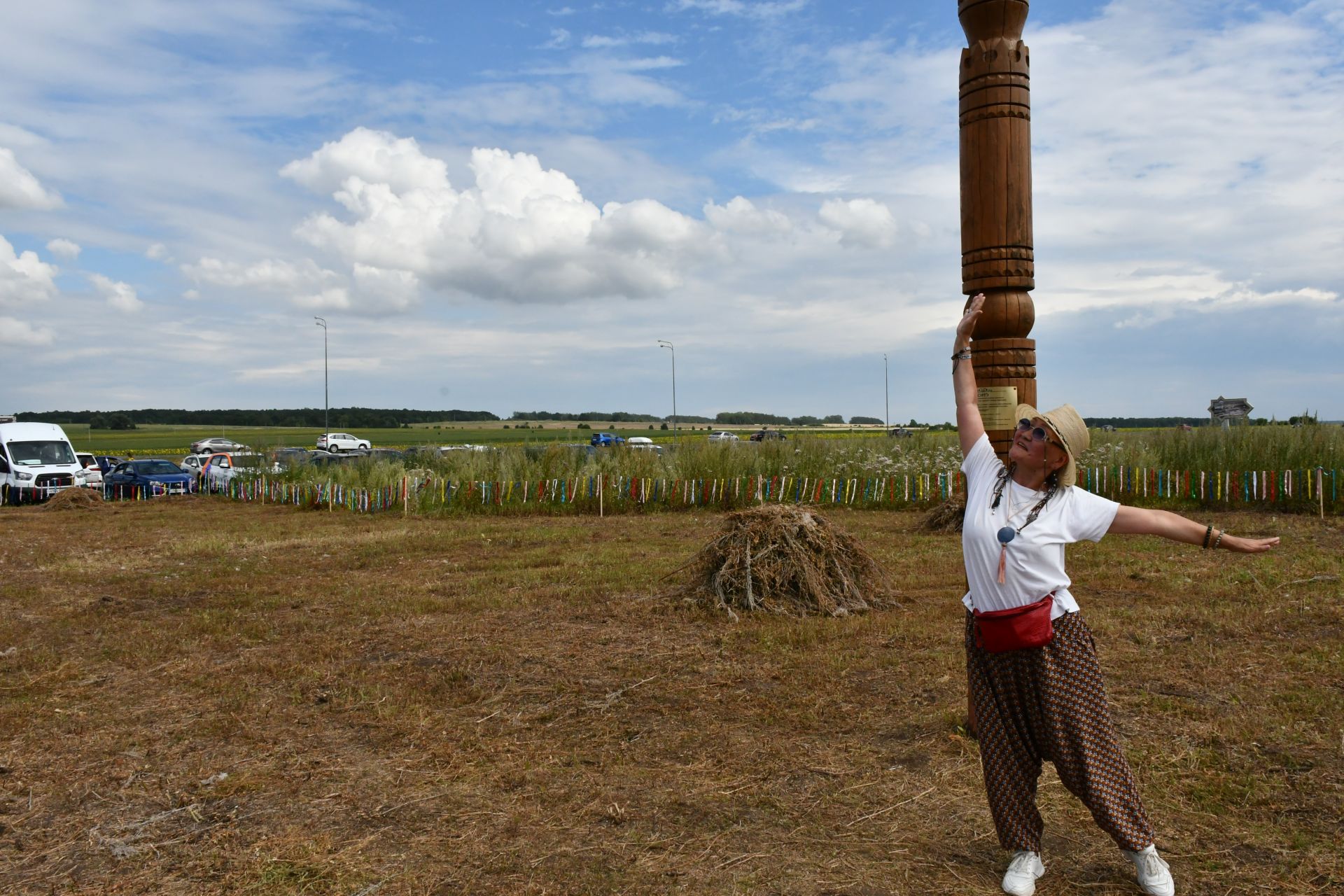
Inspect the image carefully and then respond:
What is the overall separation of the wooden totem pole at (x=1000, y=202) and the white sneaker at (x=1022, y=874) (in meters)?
1.78

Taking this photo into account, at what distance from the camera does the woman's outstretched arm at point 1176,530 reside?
3033 millimetres

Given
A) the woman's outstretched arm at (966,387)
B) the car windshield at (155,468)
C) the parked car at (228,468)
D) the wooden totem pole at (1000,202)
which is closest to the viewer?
the woman's outstretched arm at (966,387)

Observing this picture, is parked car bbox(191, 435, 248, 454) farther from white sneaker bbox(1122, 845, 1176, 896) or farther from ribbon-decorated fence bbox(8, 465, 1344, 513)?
white sneaker bbox(1122, 845, 1176, 896)

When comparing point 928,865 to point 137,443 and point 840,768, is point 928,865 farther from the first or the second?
point 137,443

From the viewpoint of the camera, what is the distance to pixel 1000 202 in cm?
448

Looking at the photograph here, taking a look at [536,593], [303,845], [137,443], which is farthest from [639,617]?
[137,443]

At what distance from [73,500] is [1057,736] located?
2359 centimetres

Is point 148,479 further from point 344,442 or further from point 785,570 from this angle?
point 344,442

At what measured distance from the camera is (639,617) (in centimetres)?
803

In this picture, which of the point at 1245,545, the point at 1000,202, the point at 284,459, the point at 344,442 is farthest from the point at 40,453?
the point at 344,442

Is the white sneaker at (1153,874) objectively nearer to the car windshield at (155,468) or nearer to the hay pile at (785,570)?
the hay pile at (785,570)

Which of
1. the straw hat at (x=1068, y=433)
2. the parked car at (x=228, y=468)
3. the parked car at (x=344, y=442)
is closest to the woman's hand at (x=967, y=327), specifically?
the straw hat at (x=1068, y=433)

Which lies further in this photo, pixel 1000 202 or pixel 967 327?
pixel 1000 202

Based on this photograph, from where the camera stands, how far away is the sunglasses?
10.2 feet
